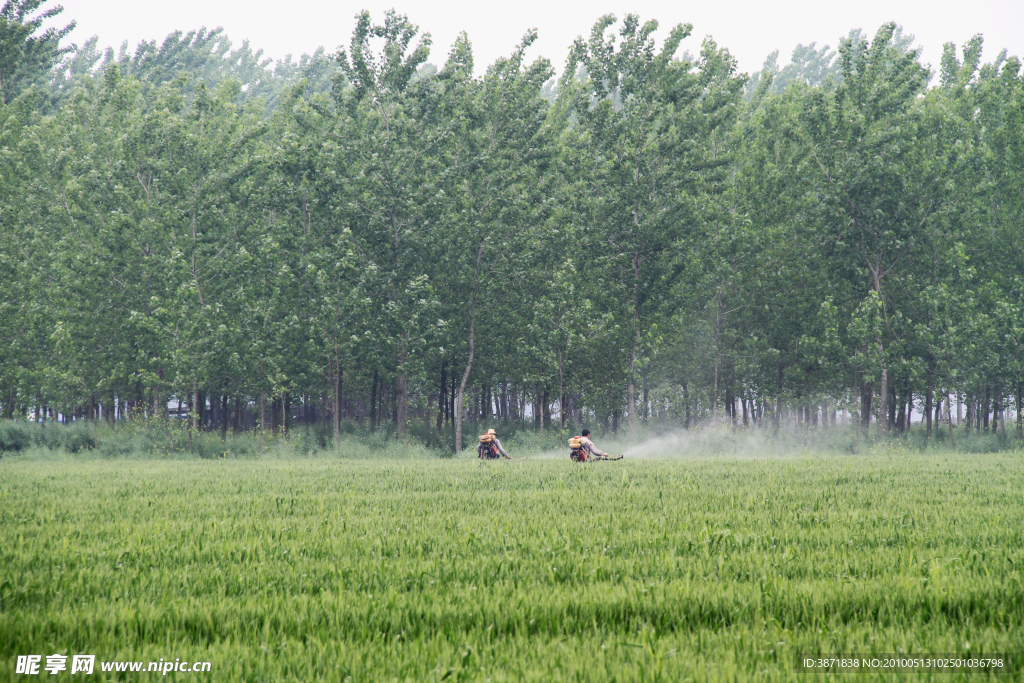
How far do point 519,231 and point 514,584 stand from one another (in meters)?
33.4

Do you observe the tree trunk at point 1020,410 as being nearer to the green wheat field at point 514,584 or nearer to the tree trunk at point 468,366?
the green wheat field at point 514,584

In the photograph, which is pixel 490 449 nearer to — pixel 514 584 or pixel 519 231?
pixel 519 231

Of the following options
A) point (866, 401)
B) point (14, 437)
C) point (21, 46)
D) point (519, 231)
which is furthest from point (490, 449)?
point (21, 46)

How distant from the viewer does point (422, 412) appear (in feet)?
212

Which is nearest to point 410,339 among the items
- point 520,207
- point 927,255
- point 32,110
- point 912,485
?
point 520,207

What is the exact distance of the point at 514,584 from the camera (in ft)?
19.2

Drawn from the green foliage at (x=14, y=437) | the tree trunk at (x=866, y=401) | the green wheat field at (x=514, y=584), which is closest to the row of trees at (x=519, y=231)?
the tree trunk at (x=866, y=401)

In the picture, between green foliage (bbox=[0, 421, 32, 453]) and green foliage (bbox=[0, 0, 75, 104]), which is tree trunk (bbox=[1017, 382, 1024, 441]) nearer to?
green foliage (bbox=[0, 421, 32, 453])

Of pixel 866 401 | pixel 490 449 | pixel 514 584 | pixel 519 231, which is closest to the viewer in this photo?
pixel 514 584

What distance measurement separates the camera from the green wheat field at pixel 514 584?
420cm

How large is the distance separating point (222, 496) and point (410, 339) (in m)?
22.3

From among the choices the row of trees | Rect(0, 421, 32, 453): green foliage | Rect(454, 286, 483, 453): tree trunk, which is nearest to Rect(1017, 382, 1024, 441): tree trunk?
the row of trees

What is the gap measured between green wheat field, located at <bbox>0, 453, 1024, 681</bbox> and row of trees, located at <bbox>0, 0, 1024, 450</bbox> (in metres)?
24.7

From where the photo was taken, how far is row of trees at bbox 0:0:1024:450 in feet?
114
